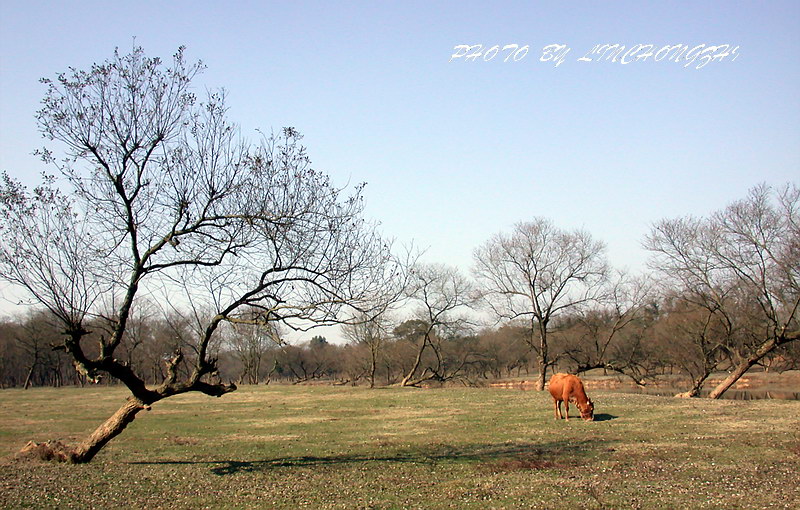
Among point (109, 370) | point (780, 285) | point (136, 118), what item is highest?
point (136, 118)

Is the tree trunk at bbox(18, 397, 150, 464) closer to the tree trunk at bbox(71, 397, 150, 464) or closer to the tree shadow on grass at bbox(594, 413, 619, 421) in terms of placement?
the tree trunk at bbox(71, 397, 150, 464)

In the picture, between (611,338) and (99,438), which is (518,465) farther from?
(611,338)

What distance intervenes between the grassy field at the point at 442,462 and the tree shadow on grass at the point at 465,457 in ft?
0.15

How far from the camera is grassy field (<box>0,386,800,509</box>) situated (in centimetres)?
1073

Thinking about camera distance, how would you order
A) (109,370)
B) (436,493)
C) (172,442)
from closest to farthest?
(436,493)
(109,370)
(172,442)

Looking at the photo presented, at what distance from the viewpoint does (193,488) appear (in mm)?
11969

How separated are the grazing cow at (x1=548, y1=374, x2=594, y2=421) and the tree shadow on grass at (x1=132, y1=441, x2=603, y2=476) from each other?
4965 millimetres

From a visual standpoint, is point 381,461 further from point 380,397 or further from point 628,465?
point 380,397

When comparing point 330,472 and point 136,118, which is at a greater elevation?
point 136,118

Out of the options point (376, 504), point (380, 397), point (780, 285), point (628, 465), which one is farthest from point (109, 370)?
point (780, 285)

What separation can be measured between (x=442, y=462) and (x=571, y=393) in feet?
30.0

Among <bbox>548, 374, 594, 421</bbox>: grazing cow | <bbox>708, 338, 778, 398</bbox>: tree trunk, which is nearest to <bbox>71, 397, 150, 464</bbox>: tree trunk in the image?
<bbox>548, 374, 594, 421</bbox>: grazing cow

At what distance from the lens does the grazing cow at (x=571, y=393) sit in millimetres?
21766

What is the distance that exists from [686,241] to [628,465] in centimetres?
2429
